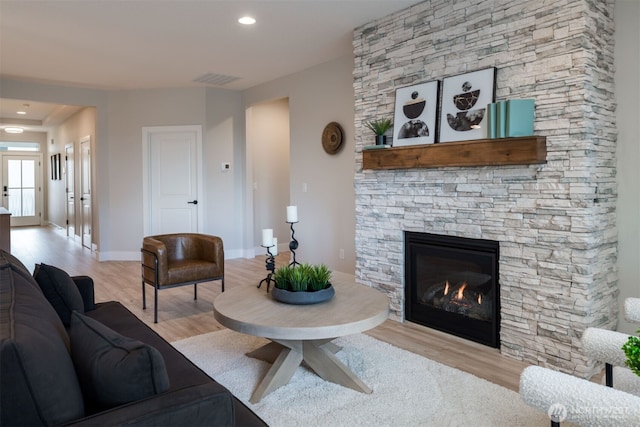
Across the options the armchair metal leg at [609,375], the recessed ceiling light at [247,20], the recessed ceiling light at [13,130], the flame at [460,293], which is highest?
the recessed ceiling light at [13,130]

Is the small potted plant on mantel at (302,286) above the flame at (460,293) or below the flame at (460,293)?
above

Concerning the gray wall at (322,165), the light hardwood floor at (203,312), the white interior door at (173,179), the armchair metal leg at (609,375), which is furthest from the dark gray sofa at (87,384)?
the white interior door at (173,179)

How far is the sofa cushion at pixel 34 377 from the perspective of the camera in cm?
101

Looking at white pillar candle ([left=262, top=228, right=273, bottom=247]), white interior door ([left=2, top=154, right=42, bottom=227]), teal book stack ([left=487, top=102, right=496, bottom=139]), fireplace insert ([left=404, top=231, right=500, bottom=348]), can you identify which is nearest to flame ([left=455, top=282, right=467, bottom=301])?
fireplace insert ([left=404, top=231, right=500, bottom=348])

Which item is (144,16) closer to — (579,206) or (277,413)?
(277,413)

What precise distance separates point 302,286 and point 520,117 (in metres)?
1.72

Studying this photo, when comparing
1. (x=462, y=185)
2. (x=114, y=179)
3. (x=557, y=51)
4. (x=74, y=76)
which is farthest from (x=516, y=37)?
(x=114, y=179)

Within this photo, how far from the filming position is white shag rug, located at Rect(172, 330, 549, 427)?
2135mm

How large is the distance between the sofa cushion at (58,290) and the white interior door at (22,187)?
39.1ft

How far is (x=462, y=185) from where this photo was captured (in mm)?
3195

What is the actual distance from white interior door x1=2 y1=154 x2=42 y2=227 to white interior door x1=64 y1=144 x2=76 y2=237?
133 inches

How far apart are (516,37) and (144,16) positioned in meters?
3.00

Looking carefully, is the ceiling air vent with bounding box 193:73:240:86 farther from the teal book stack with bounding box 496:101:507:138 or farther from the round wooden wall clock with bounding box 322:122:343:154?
the teal book stack with bounding box 496:101:507:138

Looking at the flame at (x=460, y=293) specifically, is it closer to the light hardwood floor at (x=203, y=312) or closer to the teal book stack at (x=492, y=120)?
the light hardwood floor at (x=203, y=312)
